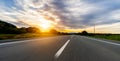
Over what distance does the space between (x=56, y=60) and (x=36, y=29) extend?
122 metres

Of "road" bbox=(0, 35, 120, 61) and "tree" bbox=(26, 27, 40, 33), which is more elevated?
"tree" bbox=(26, 27, 40, 33)

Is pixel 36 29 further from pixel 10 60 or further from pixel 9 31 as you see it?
pixel 10 60

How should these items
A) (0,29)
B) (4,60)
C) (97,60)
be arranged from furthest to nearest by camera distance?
1. (0,29)
2. (97,60)
3. (4,60)

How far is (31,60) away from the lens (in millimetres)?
6121

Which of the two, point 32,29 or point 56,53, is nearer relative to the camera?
point 56,53

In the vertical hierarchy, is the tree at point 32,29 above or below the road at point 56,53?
above

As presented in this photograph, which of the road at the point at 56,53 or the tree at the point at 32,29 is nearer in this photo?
the road at the point at 56,53

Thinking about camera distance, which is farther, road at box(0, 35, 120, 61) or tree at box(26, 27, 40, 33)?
tree at box(26, 27, 40, 33)

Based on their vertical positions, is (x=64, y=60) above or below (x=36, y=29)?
below

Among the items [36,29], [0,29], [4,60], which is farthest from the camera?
[36,29]

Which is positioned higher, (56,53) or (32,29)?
(32,29)

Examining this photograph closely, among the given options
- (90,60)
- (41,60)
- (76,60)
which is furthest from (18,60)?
(90,60)

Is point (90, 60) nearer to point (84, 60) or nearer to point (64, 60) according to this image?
point (84, 60)

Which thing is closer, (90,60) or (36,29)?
(90,60)
